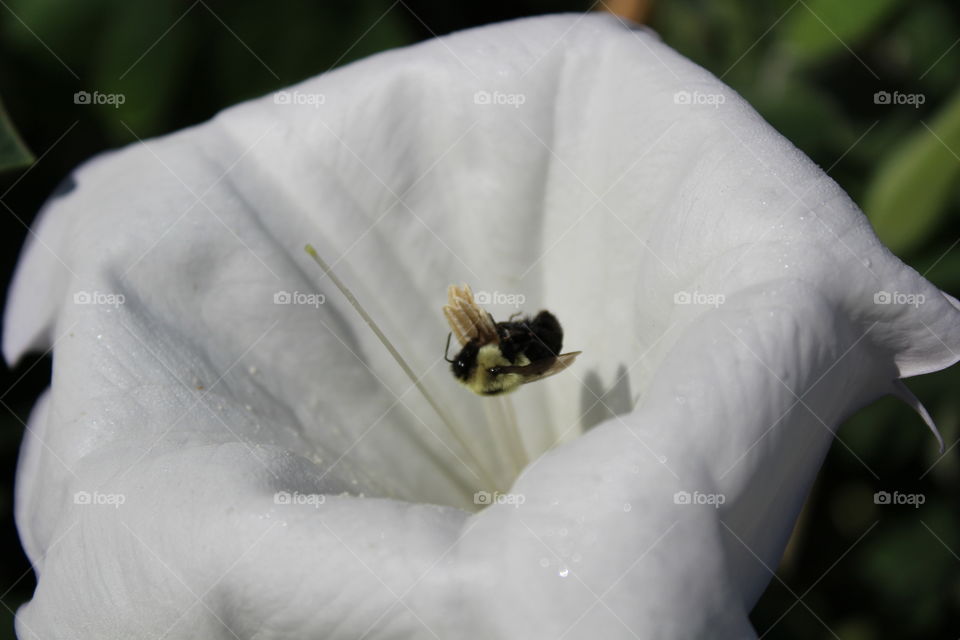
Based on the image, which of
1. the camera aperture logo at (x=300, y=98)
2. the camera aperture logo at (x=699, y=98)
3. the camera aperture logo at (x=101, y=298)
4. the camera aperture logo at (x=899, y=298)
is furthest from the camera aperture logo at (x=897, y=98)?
the camera aperture logo at (x=101, y=298)

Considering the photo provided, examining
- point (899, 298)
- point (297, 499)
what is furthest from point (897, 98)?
point (297, 499)

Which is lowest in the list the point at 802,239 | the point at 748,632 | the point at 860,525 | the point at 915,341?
the point at 860,525

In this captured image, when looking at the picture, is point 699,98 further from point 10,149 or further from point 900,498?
point 900,498

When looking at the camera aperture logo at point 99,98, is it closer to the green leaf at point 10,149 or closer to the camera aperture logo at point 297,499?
the green leaf at point 10,149

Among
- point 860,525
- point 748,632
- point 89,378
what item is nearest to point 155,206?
point 89,378

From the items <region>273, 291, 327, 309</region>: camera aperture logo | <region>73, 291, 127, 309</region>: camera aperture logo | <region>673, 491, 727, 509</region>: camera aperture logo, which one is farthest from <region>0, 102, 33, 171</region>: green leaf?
<region>673, 491, 727, 509</region>: camera aperture logo

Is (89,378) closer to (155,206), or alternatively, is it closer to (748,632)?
(155,206)
